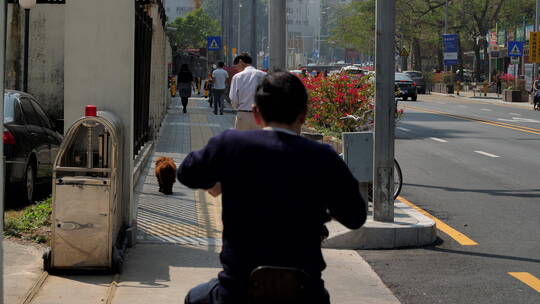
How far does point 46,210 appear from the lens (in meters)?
10.1

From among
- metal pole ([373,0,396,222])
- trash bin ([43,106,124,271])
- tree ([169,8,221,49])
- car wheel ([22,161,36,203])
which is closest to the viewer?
trash bin ([43,106,124,271])

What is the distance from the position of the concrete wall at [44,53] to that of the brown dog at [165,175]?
28.1 feet

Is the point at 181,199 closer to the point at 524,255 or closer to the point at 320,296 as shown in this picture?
the point at 524,255

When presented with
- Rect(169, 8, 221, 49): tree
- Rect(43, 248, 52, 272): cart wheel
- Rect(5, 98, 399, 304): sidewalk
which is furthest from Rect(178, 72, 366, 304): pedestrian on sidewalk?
Rect(169, 8, 221, 49): tree

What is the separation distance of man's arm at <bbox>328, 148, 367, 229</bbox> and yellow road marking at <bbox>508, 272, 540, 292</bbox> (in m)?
4.45

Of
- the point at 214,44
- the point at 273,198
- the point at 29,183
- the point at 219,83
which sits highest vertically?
the point at 214,44

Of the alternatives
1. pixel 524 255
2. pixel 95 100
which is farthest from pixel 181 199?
pixel 524 255

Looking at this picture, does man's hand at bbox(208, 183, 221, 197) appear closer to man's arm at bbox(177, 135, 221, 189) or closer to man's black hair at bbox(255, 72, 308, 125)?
man's arm at bbox(177, 135, 221, 189)

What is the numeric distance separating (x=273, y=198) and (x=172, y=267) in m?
4.74

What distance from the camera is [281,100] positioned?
3709 millimetres

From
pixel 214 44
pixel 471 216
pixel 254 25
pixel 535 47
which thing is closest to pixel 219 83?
pixel 254 25

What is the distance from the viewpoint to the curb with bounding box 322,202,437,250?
937 cm

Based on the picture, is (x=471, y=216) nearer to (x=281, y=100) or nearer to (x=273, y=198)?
(x=281, y=100)

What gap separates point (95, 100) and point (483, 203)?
5.78 metres
